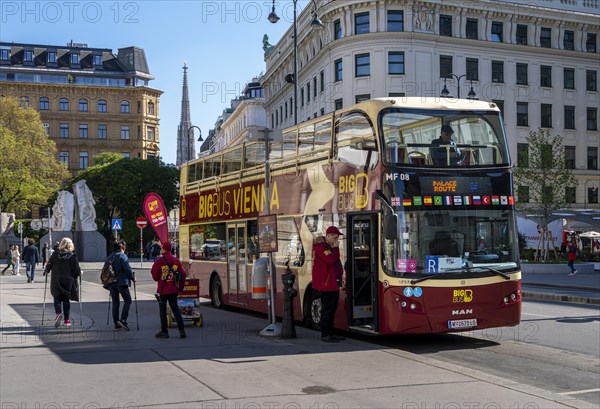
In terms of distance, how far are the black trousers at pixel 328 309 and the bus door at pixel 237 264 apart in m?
5.23

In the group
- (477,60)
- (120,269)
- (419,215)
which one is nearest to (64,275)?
(120,269)

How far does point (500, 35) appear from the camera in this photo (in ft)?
205

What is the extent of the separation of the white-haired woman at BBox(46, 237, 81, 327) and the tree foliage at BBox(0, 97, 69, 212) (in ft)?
176

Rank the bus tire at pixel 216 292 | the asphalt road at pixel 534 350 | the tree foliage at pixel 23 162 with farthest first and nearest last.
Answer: the tree foliage at pixel 23 162 → the bus tire at pixel 216 292 → the asphalt road at pixel 534 350

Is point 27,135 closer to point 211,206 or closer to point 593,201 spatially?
point 593,201

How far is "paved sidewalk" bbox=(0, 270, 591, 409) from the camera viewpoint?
7.97m

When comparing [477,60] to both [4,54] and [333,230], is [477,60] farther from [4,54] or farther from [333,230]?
[4,54]

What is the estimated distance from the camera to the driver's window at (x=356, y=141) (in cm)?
1278

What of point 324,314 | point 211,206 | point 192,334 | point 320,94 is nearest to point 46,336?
point 192,334

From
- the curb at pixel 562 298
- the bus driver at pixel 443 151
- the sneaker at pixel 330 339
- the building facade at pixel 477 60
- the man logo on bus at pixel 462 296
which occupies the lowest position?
the curb at pixel 562 298

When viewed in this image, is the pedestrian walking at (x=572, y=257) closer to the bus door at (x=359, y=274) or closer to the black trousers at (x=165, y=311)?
the bus door at (x=359, y=274)

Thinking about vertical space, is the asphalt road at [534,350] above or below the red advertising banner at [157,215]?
below

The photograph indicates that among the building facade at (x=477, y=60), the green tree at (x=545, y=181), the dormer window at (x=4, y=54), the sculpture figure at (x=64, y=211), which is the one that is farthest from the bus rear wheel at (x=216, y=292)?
the dormer window at (x=4, y=54)

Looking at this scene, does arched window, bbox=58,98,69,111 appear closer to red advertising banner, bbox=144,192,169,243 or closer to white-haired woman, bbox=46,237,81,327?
red advertising banner, bbox=144,192,169,243
